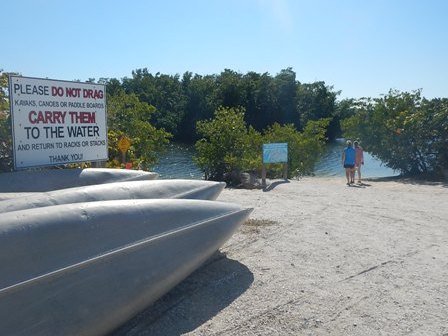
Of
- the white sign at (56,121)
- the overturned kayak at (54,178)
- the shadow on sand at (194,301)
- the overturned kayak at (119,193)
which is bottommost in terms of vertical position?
the shadow on sand at (194,301)

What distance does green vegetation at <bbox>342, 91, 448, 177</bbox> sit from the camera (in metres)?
20.2

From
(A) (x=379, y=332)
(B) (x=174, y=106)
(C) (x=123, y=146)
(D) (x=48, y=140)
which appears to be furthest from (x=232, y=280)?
(B) (x=174, y=106)

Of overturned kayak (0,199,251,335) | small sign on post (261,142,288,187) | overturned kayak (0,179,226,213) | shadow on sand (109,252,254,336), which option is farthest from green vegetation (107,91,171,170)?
overturned kayak (0,199,251,335)

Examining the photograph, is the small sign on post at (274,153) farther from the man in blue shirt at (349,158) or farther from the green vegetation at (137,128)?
the green vegetation at (137,128)

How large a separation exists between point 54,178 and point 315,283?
3.81 meters

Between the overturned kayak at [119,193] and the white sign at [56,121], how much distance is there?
1788 mm

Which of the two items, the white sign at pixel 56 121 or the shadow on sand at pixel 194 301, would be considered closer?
the shadow on sand at pixel 194 301

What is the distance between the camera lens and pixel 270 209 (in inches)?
381

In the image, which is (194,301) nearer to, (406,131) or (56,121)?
(56,121)

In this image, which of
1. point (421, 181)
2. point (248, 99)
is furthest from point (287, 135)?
point (248, 99)

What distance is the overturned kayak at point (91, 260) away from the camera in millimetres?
3785

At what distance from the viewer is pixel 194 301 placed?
499 cm

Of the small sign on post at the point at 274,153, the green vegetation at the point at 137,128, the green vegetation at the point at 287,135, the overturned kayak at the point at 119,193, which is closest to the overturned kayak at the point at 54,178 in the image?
the overturned kayak at the point at 119,193

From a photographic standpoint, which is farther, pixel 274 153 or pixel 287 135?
pixel 287 135
